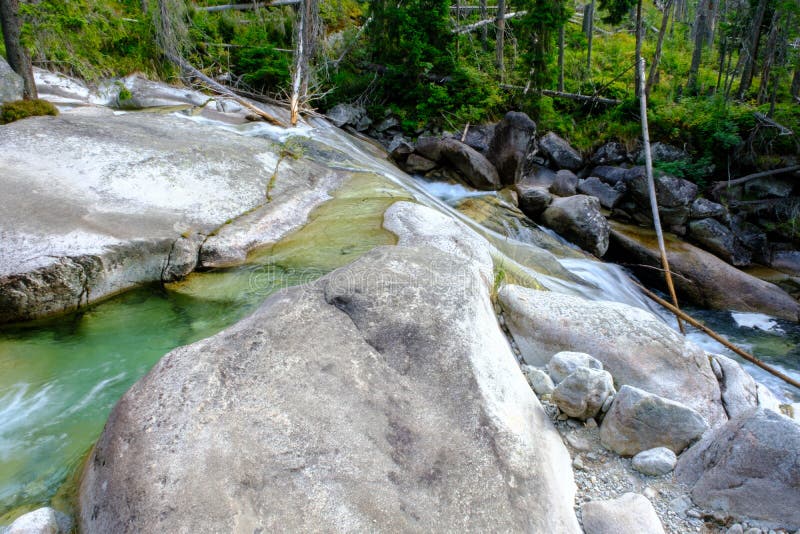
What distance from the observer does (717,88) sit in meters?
19.1

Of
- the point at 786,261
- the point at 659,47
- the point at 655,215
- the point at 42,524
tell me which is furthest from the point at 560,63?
the point at 42,524

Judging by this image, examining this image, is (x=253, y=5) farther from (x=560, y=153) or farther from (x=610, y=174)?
(x=610, y=174)

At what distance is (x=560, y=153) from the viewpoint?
51.8 feet

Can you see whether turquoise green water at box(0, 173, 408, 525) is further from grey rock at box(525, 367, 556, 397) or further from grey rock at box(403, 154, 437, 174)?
grey rock at box(403, 154, 437, 174)

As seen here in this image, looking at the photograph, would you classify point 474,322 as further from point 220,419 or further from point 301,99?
point 301,99

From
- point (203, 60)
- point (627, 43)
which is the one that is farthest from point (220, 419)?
point (627, 43)

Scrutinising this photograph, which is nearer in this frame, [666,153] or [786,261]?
[786,261]

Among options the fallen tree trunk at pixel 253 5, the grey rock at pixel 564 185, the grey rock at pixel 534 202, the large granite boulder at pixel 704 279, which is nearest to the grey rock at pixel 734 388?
the large granite boulder at pixel 704 279

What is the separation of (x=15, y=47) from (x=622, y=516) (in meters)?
11.5

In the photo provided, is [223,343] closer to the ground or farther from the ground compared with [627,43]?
closer to the ground

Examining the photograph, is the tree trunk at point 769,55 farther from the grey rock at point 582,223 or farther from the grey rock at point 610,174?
the grey rock at point 582,223

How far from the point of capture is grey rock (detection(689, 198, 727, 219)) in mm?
13031

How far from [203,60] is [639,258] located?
13.9m

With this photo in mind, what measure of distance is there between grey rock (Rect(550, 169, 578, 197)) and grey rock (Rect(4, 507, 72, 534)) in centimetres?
1342
